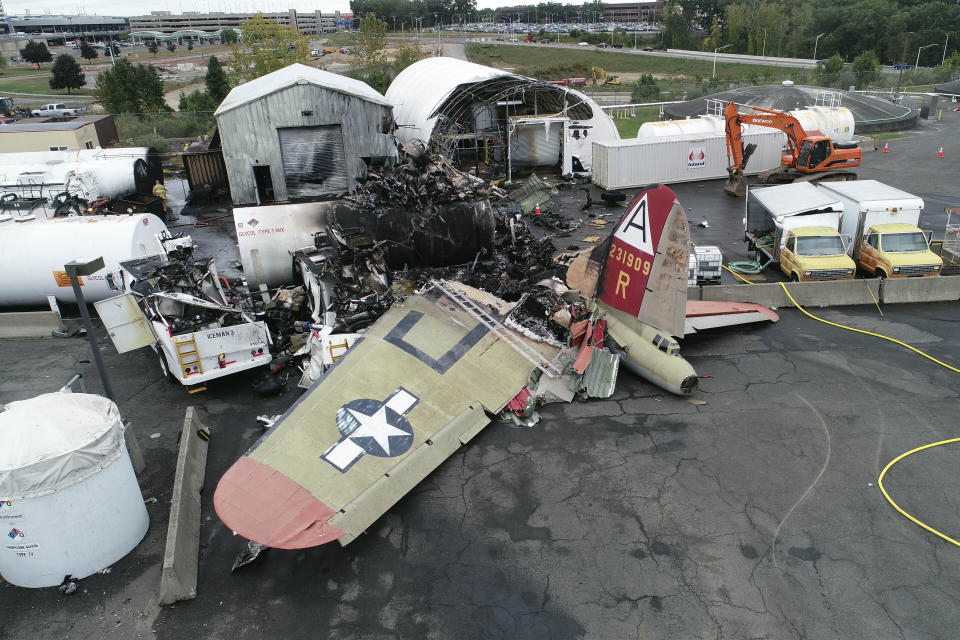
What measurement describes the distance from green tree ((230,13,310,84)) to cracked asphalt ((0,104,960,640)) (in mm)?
45978

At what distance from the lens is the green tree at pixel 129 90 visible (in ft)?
201

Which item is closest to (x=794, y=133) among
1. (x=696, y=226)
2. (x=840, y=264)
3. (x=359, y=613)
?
(x=696, y=226)

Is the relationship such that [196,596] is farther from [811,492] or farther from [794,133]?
[794,133]

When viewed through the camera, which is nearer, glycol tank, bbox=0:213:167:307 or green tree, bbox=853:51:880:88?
glycol tank, bbox=0:213:167:307

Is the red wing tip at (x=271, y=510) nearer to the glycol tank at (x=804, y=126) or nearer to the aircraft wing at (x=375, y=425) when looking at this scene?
the aircraft wing at (x=375, y=425)

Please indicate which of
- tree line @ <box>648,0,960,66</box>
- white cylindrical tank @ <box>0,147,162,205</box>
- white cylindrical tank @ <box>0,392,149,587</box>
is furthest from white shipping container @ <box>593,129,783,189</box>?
tree line @ <box>648,0,960,66</box>

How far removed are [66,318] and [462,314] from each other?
16.2 m

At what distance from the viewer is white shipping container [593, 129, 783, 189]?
36469mm

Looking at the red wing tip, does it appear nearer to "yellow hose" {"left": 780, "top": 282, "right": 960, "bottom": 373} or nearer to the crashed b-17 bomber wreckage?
the crashed b-17 bomber wreckage

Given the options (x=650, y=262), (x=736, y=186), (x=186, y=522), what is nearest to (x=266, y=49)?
(x=736, y=186)

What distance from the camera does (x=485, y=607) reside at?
31.4 ft

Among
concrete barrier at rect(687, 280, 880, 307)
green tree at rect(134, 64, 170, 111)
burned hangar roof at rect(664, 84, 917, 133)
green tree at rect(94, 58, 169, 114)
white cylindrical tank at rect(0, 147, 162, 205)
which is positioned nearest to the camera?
concrete barrier at rect(687, 280, 880, 307)

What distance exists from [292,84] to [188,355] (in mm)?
18368

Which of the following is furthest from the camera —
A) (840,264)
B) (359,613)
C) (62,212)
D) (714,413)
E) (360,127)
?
(360,127)
